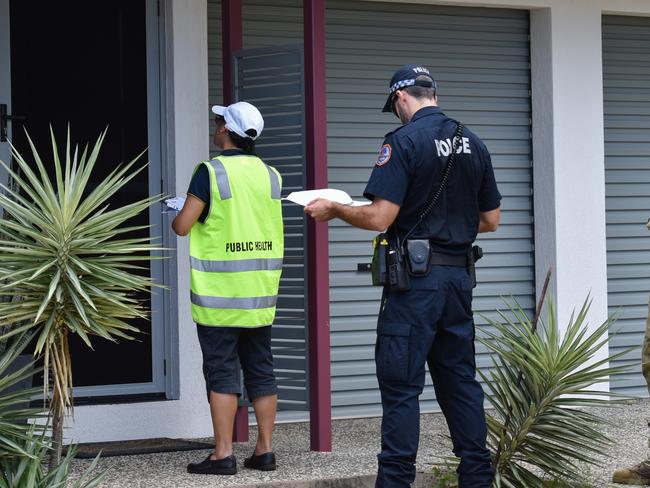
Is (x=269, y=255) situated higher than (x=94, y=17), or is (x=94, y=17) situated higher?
(x=94, y=17)

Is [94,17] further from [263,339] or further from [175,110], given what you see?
[263,339]

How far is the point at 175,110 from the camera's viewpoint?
755cm

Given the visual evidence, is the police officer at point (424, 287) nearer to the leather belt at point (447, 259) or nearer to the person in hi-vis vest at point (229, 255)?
the leather belt at point (447, 259)

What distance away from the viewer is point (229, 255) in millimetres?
6184

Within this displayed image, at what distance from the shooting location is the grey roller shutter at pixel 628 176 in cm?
934

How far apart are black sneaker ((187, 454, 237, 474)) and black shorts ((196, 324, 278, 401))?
13.6 inches

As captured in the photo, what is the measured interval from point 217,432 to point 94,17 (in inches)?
111

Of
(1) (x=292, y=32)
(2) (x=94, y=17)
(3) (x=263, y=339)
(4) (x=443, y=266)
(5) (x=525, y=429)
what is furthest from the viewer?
(1) (x=292, y=32)

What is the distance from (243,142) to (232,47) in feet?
3.66

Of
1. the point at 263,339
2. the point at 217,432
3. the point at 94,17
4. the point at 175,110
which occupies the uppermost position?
the point at 94,17

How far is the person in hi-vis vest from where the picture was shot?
242 inches

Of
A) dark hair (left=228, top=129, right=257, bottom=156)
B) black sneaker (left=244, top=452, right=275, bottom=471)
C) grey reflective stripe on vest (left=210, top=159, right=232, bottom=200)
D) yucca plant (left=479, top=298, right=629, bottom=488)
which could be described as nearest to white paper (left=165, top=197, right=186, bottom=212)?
grey reflective stripe on vest (left=210, top=159, right=232, bottom=200)

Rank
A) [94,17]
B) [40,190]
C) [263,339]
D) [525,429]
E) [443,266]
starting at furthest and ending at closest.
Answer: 1. [94,17]
2. [263,339]
3. [525,429]
4. [443,266]
5. [40,190]

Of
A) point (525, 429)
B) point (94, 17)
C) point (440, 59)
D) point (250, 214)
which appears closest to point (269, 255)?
point (250, 214)
